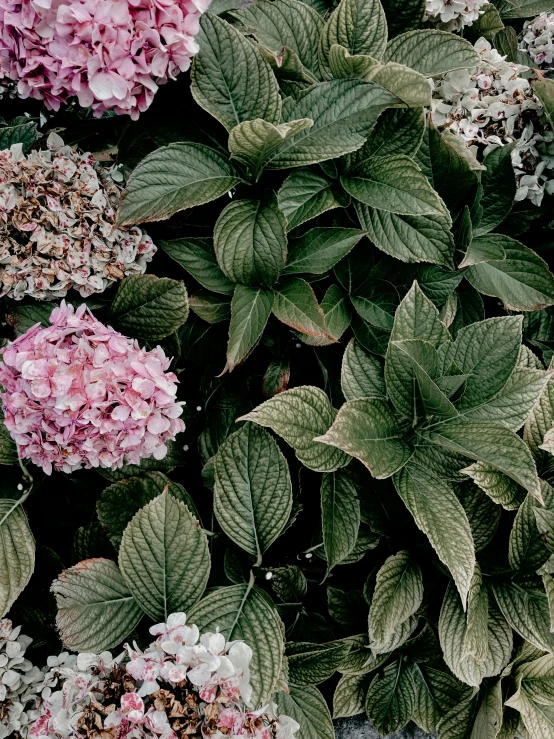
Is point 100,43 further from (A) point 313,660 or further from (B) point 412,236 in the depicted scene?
(A) point 313,660

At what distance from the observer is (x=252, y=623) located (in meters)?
1.05

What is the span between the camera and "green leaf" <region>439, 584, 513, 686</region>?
112 cm

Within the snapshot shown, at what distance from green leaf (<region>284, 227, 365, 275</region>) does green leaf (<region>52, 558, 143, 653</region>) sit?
60cm

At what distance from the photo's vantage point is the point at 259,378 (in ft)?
4.42

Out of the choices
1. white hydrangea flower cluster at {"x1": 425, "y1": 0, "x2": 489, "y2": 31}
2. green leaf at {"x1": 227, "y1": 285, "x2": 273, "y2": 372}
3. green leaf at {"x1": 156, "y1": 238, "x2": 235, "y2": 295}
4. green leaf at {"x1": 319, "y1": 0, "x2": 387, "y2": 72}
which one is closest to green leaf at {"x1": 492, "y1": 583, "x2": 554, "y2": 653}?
green leaf at {"x1": 227, "y1": 285, "x2": 273, "y2": 372}

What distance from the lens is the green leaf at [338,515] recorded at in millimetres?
1103

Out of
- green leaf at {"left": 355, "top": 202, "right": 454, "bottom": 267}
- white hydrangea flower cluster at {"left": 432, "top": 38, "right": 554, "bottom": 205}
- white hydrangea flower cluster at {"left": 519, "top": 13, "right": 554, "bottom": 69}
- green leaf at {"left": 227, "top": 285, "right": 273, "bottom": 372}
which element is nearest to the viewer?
green leaf at {"left": 227, "top": 285, "right": 273, "bottom": 372}

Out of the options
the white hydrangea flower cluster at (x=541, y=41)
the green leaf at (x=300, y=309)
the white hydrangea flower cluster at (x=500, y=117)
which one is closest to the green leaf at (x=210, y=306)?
the green leaf at (x=300, y=309)

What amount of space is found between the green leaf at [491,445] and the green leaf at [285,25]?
73cm

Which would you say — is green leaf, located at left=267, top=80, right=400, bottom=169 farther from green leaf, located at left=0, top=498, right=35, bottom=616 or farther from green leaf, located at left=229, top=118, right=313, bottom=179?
green leaf, located at left=0, top=498, right=35, bottom=616

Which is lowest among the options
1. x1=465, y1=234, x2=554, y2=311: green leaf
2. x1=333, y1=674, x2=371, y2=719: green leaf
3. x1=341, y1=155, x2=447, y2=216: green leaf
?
x1=333, y1=674, x2=371, y2=719: green leaf

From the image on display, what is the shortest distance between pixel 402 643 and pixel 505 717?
24cm

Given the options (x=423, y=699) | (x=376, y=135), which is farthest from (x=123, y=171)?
(x=423, y=699)

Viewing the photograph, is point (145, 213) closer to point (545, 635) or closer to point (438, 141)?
point (438, 141)
